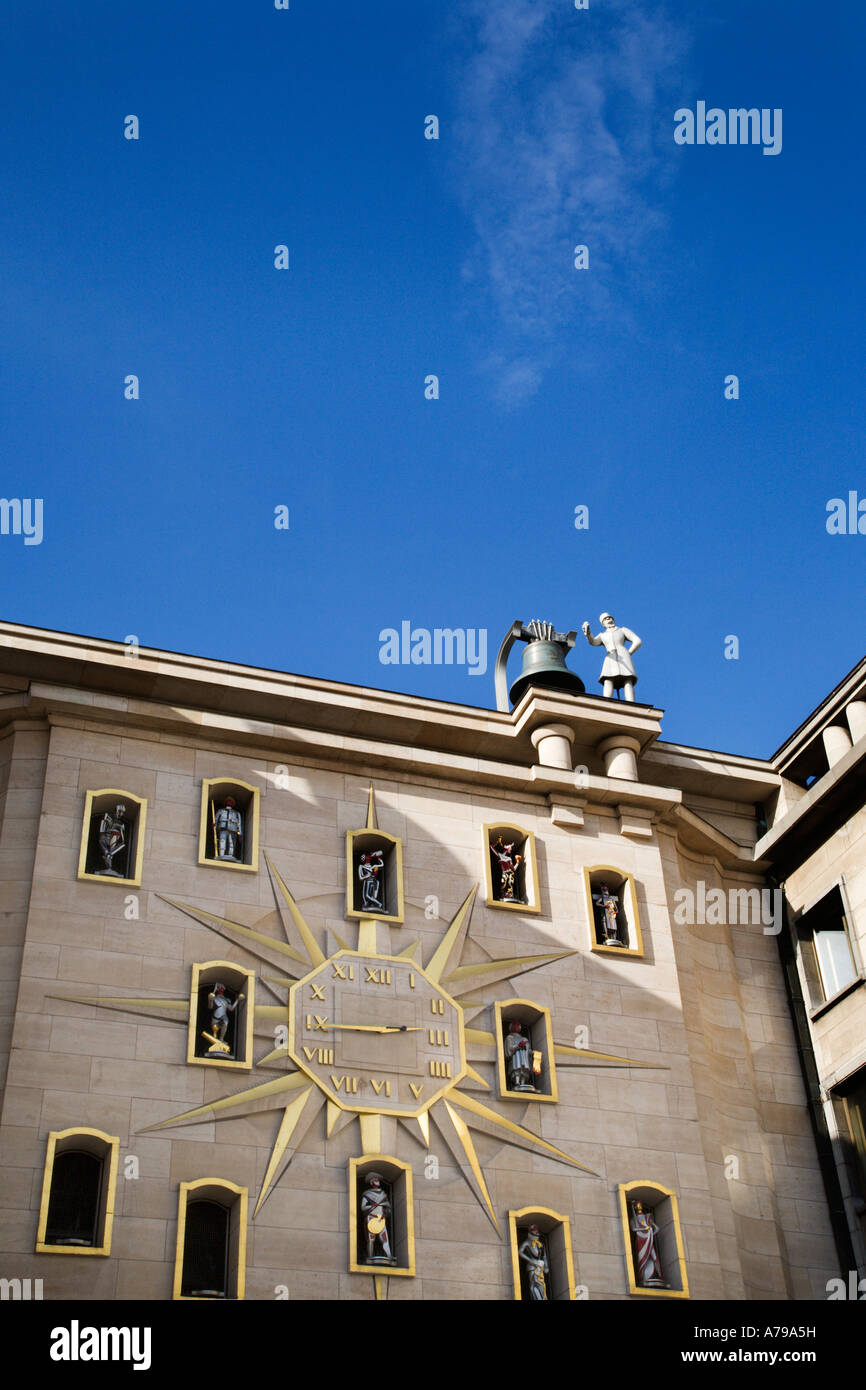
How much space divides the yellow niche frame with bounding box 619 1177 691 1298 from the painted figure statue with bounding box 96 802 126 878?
11.3 meters

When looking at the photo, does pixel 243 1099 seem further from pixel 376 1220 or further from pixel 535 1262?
pixel 535 1262

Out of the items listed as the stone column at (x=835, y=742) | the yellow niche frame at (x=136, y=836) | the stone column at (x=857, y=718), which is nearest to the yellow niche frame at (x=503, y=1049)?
the yellow niche frame at (x=136, y=836)

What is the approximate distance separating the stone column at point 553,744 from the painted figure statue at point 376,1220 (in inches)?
427

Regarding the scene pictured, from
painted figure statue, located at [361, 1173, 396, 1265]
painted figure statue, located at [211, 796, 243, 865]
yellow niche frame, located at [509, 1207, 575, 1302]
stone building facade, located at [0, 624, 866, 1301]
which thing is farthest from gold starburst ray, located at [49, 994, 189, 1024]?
yellow niche frame, located at [509, 1207, 575, 1302]

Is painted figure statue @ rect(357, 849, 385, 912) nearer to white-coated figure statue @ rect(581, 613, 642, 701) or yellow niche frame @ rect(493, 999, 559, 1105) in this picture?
yellow niche frame @ rect(493, 999, 559, 1105)

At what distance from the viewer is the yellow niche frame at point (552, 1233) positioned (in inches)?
1192

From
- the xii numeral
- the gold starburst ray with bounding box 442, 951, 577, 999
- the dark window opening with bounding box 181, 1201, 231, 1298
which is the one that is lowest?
the dark window opening with bounding box 181, 1201, 231, 1298

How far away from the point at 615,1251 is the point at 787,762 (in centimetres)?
1375

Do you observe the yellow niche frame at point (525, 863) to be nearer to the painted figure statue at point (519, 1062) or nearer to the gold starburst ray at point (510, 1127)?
the painted figure statue at point (519, 1062)

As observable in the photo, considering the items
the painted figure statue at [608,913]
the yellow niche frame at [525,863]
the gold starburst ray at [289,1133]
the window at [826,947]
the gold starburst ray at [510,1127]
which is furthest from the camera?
the window at [826,947]

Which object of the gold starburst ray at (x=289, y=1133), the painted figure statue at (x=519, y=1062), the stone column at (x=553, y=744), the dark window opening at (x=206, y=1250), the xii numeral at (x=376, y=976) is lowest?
the dark window opening at (x=206, y=1250)

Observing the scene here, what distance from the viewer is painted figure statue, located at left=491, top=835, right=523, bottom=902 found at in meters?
35.2
